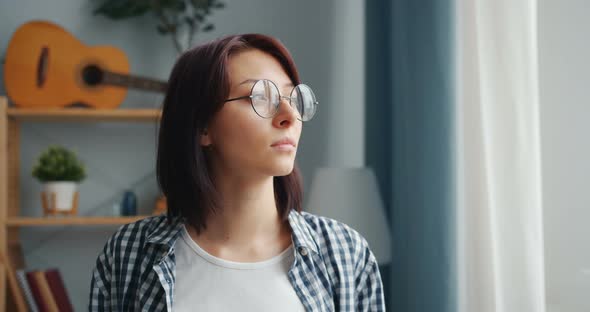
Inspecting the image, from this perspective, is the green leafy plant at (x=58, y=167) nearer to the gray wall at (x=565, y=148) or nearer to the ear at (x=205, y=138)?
the ear at (x=205, y=138)

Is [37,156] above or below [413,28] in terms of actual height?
below

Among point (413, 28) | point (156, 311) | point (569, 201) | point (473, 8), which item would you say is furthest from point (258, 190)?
point (413, 28)

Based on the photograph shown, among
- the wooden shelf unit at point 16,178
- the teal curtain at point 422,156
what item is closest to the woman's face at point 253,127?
the teal curtain at point 422,156

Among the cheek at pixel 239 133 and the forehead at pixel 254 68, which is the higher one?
the forehead at pixel 254 68

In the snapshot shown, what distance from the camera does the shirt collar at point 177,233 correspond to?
87 centimetres

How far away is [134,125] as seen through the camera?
2393 mm

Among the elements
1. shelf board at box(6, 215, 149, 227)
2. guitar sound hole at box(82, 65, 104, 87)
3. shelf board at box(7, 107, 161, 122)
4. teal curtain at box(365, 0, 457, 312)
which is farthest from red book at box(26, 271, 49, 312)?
teal curtain at box(365, 0, 457, 312)

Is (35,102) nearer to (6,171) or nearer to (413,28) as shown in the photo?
(6,171)

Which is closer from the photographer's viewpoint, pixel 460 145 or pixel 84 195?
pixel 460 145

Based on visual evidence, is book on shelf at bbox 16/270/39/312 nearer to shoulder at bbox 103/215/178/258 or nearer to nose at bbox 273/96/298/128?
shoulder at bbox 103/215/178/258

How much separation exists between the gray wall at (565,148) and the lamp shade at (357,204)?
0.65 meters

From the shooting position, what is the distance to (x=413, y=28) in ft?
5.19

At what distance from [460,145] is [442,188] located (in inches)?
4.3

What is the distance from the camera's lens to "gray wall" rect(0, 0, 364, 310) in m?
2.33
